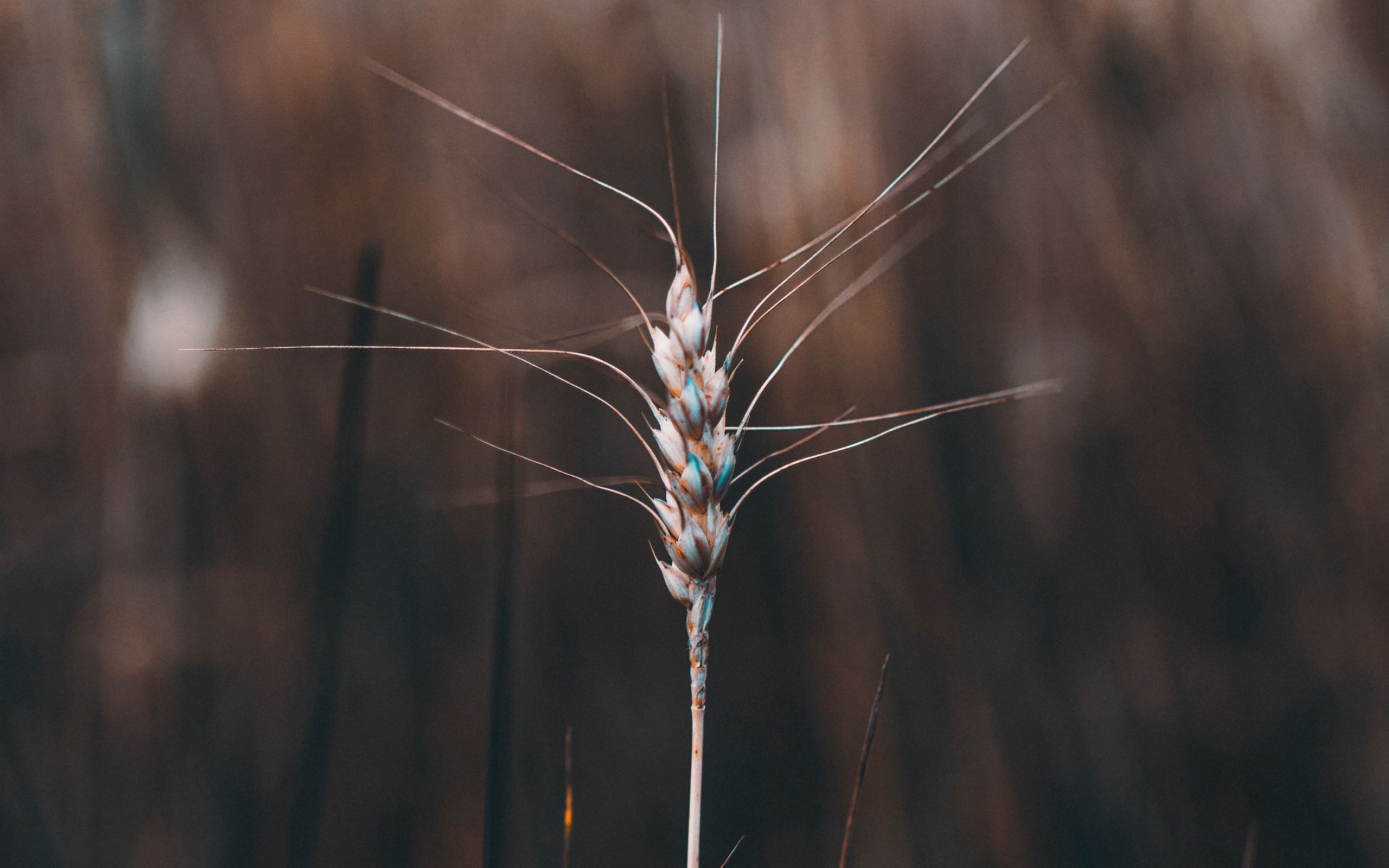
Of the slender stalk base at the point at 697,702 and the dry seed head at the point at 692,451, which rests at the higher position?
the dry seed head at the point at 692,451

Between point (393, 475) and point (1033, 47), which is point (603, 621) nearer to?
point (393, 475)

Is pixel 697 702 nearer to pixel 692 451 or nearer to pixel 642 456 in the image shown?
pixel 692 451

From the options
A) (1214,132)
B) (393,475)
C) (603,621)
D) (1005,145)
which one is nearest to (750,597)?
(603,621)

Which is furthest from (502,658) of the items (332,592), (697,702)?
(697,702)

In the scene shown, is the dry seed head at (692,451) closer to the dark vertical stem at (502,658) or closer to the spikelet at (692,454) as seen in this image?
the spikelet at (692,454)

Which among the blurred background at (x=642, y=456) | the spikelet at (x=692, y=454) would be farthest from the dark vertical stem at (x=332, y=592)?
the spikelet at (x=692, y=454)

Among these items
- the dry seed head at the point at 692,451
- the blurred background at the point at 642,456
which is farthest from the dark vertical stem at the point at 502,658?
the dry seed head at the point at 692,451

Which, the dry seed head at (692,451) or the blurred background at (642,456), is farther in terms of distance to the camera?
the blurred background at (642,456)
